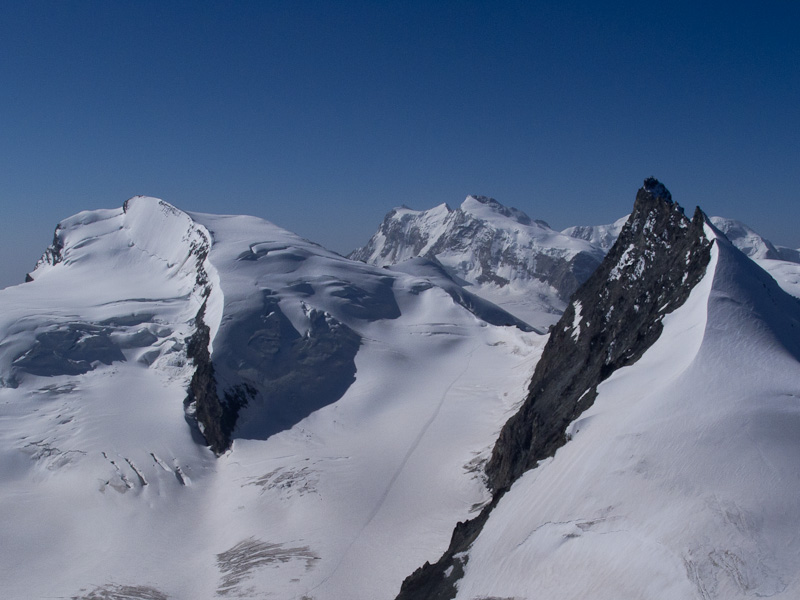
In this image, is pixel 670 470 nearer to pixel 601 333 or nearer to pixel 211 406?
pixel 601 333

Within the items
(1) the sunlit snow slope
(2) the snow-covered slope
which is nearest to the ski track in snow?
(2) the snow-covered slope

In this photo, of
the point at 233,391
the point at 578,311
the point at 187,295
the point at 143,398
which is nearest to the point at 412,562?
the point at 578,311

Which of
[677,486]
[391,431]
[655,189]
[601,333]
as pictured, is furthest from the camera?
[391,431]

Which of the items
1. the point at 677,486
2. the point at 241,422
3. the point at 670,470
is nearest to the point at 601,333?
the point at 670,470

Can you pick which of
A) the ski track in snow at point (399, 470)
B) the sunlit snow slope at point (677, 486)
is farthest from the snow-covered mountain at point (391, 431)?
the ski track in snow at point (399, 470)

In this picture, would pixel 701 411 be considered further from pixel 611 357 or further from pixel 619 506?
pixel 611 357

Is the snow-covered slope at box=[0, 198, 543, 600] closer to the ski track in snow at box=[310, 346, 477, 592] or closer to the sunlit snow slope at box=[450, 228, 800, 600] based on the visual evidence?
the ski track in snow at box=[310, 346, 477, 592]
